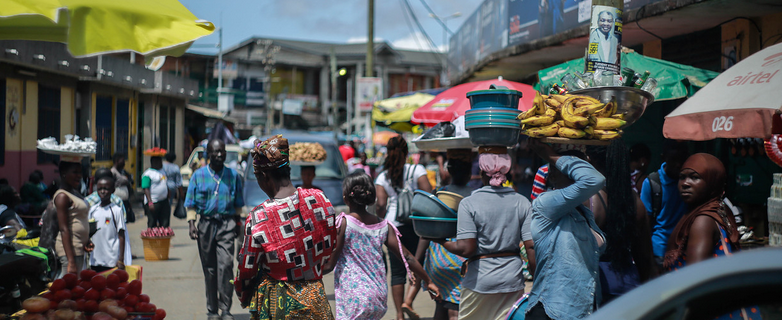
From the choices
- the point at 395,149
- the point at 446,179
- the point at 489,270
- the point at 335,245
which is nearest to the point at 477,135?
the point at 489,270

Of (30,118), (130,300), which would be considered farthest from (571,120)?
(30,118)

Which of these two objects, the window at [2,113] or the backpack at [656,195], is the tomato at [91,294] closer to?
the backpack at [656,195]

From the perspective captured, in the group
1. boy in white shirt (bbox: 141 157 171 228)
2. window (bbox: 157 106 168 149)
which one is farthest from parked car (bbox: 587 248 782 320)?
window (bbox: 157 106 168 149)

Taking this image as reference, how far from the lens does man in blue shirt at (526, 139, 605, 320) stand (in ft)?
10.5

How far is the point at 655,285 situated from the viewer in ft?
5.65

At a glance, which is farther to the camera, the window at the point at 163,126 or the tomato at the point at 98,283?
the window at the point at 163,126

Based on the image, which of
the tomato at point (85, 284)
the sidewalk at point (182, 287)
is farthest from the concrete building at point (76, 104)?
the tomato at point (85, 284)

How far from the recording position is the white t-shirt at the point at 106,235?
19.8 ft

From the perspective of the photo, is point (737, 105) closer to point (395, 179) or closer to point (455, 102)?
point (395, 179)

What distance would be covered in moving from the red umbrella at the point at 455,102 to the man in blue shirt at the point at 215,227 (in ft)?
9.30

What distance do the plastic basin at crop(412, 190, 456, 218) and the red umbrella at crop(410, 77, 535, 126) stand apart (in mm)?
3371

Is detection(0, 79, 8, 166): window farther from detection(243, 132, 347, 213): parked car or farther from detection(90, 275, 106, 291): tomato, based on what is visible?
detection(90, 275, 106, 291): tomato

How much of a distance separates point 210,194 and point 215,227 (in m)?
0.34

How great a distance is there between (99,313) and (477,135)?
253cm
